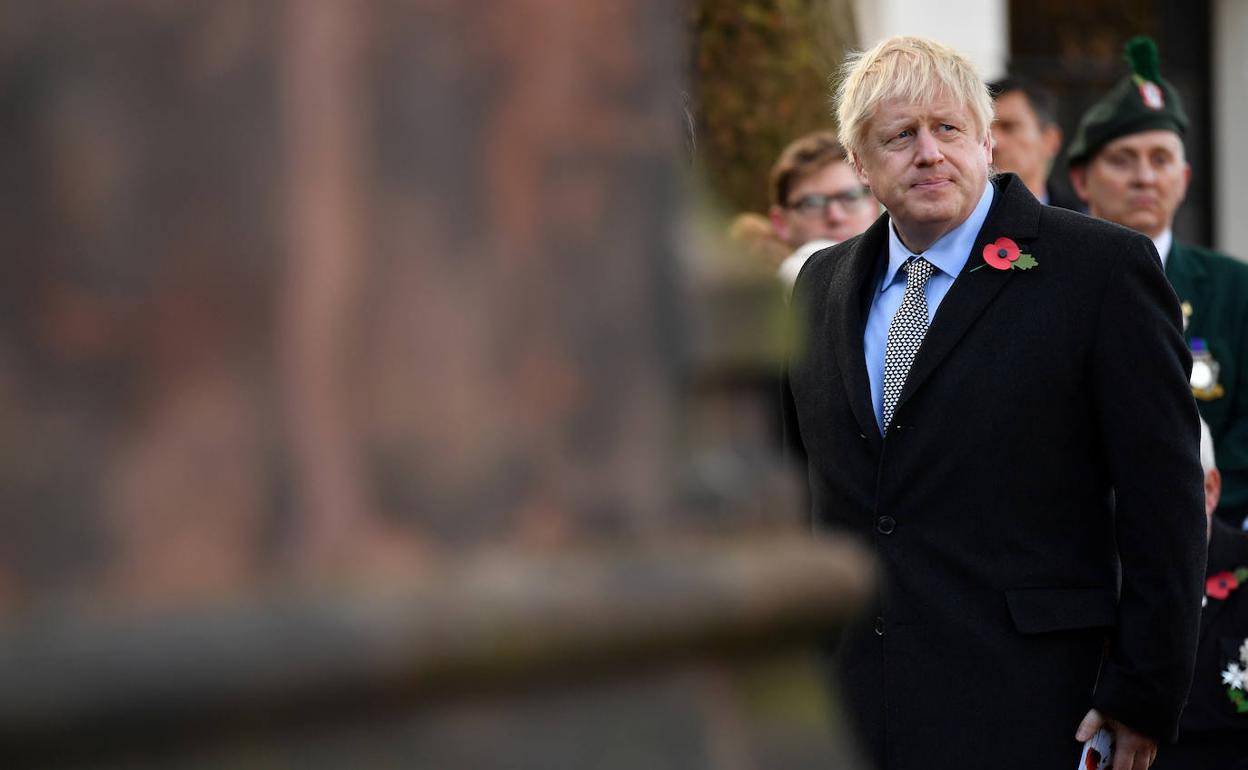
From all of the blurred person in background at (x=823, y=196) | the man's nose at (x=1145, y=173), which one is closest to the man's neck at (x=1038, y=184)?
the man's nose at (x=1145, y=173)

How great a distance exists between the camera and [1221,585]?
13.4 feet

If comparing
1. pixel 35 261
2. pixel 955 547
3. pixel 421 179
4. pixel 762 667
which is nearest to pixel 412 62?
pixel 421 179

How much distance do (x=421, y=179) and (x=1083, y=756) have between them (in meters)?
2.55

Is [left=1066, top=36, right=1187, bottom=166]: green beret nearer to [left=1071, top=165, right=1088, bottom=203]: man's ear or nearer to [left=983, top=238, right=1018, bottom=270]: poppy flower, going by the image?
[left=1071, top=165, right=1088, bottom=203]: man's ear

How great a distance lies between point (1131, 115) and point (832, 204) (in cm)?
85

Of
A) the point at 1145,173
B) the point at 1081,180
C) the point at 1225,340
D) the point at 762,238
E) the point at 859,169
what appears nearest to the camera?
the point at 859,169

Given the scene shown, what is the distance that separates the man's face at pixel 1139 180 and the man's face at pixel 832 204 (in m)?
0.60

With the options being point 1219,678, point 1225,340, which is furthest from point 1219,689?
point 1225,340

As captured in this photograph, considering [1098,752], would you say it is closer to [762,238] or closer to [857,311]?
[857,311]

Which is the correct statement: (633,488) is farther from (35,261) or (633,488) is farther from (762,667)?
(35,261)

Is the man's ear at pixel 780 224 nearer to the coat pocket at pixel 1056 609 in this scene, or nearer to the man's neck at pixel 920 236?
the man's neck at pixel 920 236

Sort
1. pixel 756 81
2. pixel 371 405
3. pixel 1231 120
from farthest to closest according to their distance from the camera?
pixel 1231 120
pixel 756 81
pixel 371 405

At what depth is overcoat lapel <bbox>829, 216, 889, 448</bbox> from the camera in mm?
3127

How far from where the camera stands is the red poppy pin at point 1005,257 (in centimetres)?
308
